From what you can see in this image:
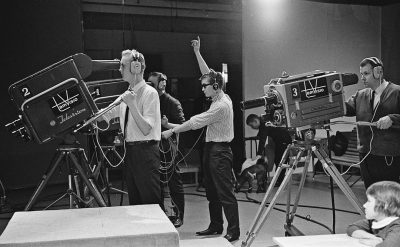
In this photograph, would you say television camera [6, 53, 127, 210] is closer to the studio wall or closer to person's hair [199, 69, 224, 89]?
person's hair [199, 69, 224, 89]

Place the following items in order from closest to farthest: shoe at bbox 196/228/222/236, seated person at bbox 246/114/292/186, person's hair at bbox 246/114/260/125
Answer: shoe at bbox 196/228/222/236 → seated person at bbox 246/114/292/186 → person's hair at bbox 246/114/260/125

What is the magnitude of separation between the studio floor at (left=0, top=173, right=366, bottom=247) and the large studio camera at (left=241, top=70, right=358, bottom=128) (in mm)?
1318

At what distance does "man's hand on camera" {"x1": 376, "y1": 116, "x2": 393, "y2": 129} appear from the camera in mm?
3590

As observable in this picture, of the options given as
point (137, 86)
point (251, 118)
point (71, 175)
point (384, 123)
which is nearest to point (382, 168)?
point (384, 123)

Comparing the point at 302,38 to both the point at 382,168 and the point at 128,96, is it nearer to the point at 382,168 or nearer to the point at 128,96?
the point at 382,168

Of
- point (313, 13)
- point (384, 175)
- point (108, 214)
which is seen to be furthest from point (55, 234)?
point (313, 13)

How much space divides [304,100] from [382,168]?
0.98 m

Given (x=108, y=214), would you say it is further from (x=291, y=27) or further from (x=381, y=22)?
(x=381, y=22)

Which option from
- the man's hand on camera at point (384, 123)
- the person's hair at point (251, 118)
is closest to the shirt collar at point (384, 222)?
the man's hand on camera at point (384, 123)

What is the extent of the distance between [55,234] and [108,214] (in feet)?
1.38

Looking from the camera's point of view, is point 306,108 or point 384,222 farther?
point 306,108

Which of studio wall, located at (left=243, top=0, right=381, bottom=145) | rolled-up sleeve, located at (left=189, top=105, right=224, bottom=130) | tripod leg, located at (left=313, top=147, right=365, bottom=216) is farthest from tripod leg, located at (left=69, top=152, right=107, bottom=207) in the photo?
studio wall, located at (left=243, top=0, right=381, bottom=145)

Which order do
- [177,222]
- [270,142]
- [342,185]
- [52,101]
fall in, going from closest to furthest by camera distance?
[52,101]
[342,185]
[177,222]
[270,142]

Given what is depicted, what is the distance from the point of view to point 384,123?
11.8 ft
